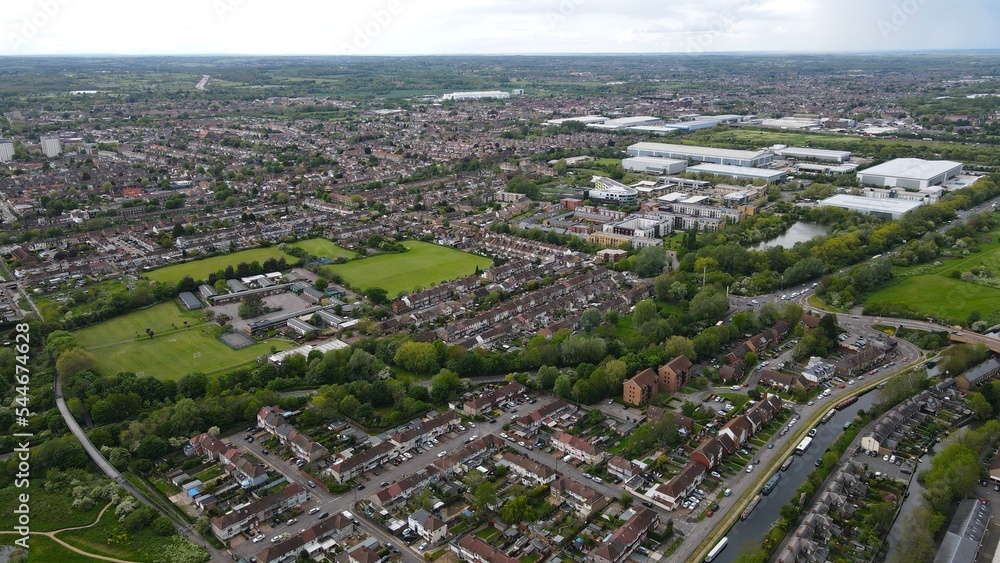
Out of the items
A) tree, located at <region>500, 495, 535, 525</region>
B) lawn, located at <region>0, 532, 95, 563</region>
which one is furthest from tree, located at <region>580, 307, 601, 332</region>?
lawn, located at <region>0, 532, 95, 563</region>

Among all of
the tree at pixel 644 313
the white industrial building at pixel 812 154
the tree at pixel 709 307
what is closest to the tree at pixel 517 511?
the tree at pixel 644 313

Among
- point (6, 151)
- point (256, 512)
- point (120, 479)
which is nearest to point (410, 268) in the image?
point (120, 479)

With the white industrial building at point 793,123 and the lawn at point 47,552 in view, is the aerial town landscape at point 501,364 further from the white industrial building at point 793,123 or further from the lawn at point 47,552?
the white industrial building at point 793,123

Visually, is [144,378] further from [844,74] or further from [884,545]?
[844,74]

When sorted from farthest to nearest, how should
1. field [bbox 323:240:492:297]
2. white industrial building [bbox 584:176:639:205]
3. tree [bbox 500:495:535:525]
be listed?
white industrial building [bbox 584:176:639:205], field [bbox 323:240:492:297], tree [bbox 500:495:535:525]

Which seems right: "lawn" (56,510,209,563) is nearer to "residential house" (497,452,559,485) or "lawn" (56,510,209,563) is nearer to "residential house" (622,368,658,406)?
"residential house" (497,452,559,485)

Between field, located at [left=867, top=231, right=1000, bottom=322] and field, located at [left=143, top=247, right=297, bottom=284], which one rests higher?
field, located at [left=867, top=231, right=1000, bottom=322]

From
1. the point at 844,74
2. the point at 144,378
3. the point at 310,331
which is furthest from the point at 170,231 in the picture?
the point at 844,74
